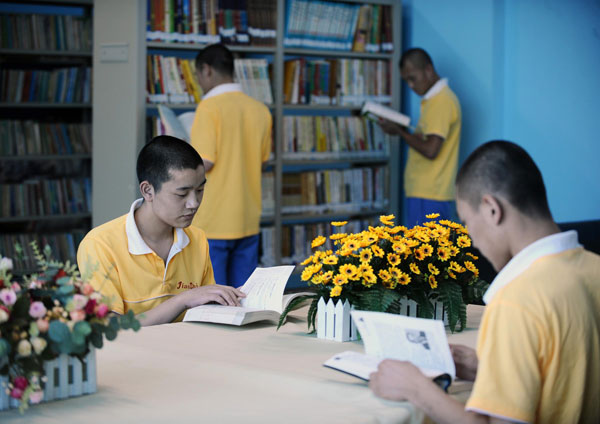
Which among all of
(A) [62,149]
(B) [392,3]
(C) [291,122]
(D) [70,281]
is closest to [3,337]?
(D) [70,281]

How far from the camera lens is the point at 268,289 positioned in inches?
93.6

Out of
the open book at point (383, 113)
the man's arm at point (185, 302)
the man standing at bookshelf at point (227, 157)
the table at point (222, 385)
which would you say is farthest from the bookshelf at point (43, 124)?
the table at point (222, 385)

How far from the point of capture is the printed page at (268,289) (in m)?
2.34

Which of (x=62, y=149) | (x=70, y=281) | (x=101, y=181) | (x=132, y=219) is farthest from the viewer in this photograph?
(x=62, y=149)

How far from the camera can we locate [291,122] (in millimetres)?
5523

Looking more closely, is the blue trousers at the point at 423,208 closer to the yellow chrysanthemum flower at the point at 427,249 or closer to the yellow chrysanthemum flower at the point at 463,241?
the yellow chrysanthemum flower at the point at 463,241

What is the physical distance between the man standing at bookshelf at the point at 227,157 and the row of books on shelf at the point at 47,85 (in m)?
1.86

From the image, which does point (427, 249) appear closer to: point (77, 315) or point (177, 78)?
point (77, 315)

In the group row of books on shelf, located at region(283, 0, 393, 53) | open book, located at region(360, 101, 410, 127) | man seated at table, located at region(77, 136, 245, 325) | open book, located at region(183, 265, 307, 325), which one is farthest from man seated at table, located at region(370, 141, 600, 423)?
row of books on shelf, located at region(283, 0, 393, 53)

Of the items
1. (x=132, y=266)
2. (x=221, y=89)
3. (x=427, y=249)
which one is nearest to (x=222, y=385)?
(x=427, y=249)

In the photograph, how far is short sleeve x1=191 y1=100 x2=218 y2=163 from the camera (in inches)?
162

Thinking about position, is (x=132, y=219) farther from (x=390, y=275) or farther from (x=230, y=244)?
(x=230, y=244)

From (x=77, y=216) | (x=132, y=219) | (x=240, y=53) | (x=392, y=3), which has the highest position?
(x=392, y=3)

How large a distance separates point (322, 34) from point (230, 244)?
6.71 feet
